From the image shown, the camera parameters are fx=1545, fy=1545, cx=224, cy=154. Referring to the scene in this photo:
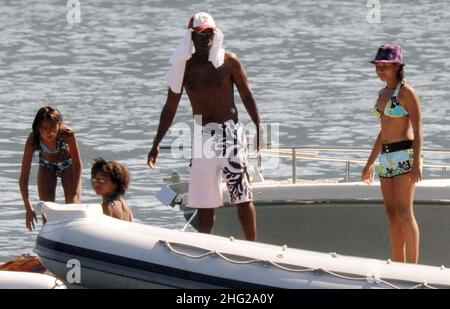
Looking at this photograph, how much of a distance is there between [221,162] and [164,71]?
18227 mm

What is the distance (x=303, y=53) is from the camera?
30125 mm

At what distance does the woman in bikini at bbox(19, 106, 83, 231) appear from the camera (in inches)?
378

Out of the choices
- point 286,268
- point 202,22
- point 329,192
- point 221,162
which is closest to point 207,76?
point 202,22

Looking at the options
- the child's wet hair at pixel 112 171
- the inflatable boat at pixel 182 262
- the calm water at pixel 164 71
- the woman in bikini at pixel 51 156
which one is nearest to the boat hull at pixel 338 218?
the woman in bikini at pixel 51 156

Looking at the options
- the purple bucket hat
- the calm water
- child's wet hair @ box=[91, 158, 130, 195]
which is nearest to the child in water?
child's wet hair @ box=[91, 158, 130, 195]

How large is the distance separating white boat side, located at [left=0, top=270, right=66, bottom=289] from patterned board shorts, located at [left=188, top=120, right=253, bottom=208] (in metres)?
1.23

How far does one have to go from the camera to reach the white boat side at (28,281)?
27.5 ft

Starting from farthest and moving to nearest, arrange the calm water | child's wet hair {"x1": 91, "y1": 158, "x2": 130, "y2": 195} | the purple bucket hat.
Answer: the calm water < child's wet hair {"x1": 91, "y1": 158, "x2": 130, "y2": 195} < the purple bucket hat

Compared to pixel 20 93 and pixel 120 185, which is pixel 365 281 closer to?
pixel 120 185

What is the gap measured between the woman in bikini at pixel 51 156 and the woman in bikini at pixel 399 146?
2.01 metres

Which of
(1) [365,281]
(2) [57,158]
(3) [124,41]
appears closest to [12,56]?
(3) [124,41]

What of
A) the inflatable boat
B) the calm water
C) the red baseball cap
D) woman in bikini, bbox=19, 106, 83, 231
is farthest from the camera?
the calm water

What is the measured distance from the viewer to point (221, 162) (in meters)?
9.34

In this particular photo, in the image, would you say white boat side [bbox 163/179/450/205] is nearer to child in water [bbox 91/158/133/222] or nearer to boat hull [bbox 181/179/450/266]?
boat hull [bbox 181/179/450/266]
